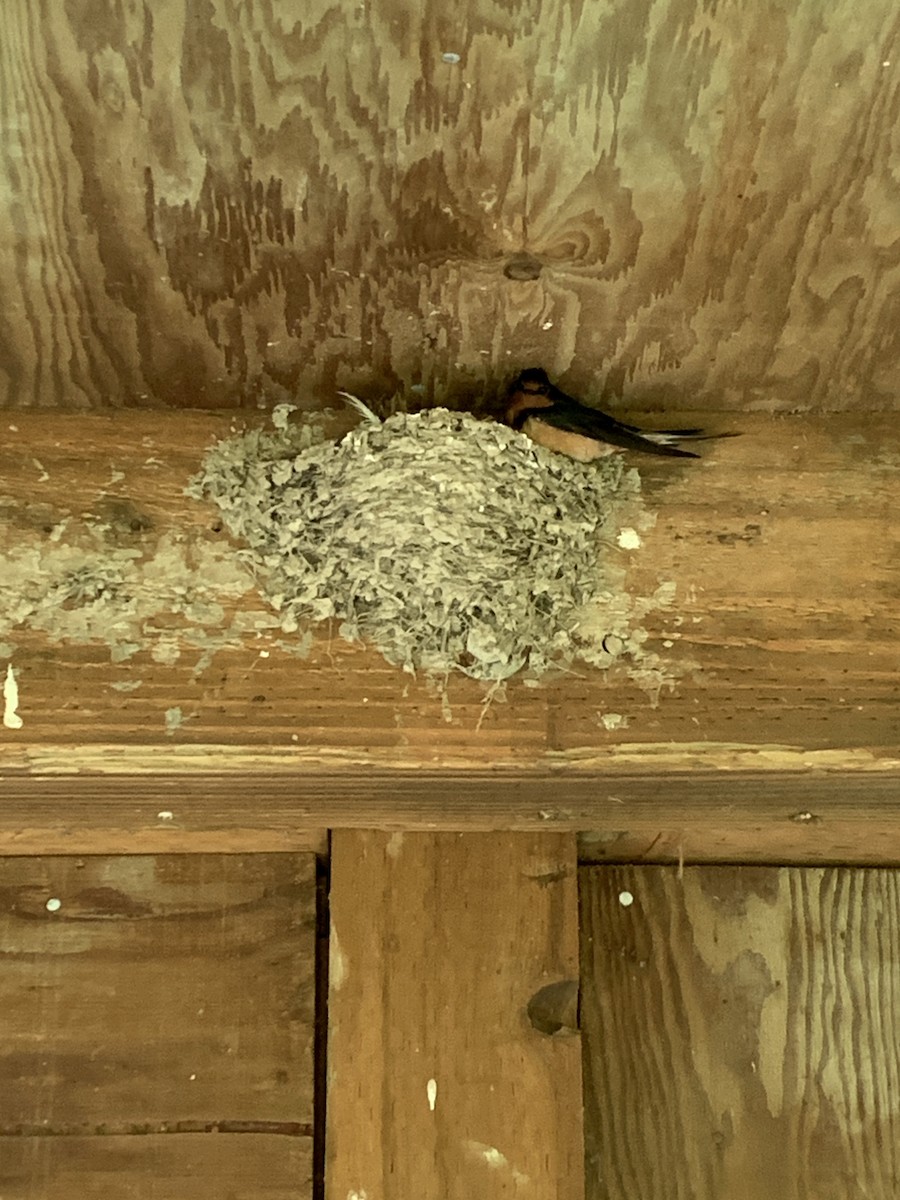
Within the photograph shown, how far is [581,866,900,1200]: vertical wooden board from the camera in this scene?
1578mm

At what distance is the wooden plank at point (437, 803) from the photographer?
1.36 meters

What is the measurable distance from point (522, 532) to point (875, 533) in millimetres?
435

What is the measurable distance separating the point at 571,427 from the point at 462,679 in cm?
Result: 33

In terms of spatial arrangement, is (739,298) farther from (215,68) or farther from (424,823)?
(424,823)

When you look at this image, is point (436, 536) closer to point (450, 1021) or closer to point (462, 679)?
point (462, 679)

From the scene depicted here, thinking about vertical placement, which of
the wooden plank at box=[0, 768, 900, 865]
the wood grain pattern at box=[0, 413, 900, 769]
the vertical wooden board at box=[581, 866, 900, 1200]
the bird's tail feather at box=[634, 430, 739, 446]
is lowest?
the vertical wooden board at box=[581, 866, 900, 1200]

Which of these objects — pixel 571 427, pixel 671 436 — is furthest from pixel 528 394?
pixel 671 436

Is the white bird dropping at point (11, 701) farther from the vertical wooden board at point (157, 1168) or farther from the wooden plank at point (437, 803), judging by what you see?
the vertical wooden board at point (157, 1168)

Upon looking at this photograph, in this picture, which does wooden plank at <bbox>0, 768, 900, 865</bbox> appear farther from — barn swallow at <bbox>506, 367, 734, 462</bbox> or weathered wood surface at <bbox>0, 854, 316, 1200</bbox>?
barn swallow at <bbox>506, 367, 734, 462</bbox>

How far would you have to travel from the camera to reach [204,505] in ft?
4.90

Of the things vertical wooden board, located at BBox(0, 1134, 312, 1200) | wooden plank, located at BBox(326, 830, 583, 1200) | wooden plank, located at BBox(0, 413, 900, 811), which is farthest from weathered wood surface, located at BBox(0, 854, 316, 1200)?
wooden plank, located at BBox(0, 413, 900, 811)

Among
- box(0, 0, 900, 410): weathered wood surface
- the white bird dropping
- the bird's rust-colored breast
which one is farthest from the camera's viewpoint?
the bird's rust-colored breast

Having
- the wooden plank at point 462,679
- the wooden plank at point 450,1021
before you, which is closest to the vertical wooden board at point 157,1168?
the wooden plank at point 450,1021

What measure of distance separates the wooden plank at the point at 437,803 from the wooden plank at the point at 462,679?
0.07ft
